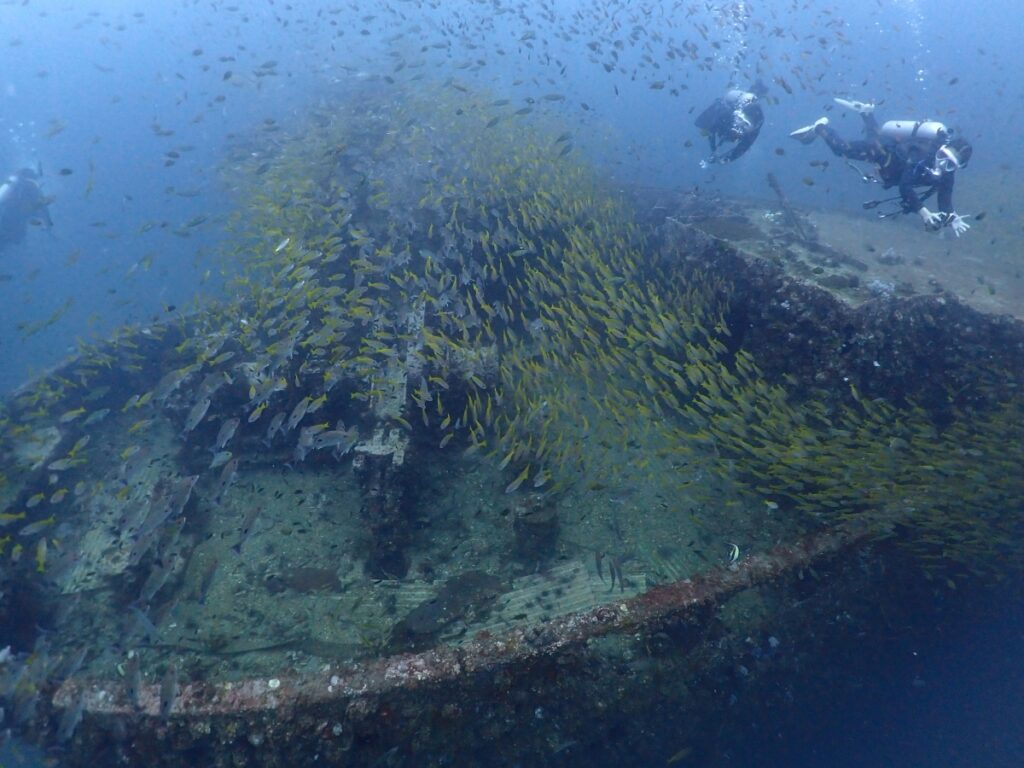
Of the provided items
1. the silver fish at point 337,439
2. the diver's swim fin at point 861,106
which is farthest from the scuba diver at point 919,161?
the silver fish at point 337,439

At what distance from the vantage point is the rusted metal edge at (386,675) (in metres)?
4.54

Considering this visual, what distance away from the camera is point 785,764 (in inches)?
241

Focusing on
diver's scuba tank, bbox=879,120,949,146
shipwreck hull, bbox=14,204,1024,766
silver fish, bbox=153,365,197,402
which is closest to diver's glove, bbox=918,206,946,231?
diver's scuba tank, bbox=879,120,949,146

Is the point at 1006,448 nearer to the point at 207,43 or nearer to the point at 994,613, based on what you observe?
the point at 994,613

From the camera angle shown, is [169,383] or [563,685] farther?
[169,383]

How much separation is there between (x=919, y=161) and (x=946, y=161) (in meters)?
0.40

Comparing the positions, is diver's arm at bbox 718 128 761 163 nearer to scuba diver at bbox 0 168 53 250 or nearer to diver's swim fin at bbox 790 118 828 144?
diver's swim fin at bbox 790 118 828 144

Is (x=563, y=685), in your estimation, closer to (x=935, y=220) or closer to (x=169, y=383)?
(x=169, y=383)

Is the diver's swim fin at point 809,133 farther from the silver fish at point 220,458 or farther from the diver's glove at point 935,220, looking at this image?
the silver fish at point 220,458

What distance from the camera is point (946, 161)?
841cm

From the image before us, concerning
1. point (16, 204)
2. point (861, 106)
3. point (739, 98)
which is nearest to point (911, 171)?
point (739, 98)

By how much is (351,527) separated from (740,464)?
4855 millimetres

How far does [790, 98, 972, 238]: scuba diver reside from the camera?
8.41 meters

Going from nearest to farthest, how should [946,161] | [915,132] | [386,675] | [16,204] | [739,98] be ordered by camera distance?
[386,675], [946,161], [915,132], [739,98], [16,204]
